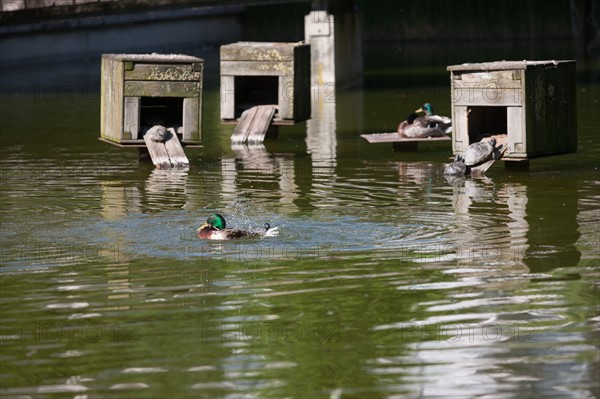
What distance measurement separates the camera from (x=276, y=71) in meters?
23.2

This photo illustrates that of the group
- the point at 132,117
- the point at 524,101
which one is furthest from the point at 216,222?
the point at 132,117

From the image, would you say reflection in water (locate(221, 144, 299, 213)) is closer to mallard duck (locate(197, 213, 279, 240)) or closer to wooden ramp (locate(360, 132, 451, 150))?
wooden ramp (locate(360, 132, 451, 150))

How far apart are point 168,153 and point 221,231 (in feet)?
22.0

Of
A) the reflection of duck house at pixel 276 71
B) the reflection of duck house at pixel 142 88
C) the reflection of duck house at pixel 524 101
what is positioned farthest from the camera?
the reflection of duck house at pixel 276 71

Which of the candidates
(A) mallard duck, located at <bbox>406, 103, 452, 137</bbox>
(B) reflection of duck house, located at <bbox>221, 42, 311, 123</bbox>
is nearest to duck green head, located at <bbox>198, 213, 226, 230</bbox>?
(A) mallard duck, located at <bbox>406, 103, 452, 137</bbox>

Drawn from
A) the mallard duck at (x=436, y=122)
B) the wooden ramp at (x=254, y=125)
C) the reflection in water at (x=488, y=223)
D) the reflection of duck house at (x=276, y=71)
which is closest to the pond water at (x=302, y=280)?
the reflection in water at (x=488, y=223)

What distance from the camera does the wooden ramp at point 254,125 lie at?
74.1ft

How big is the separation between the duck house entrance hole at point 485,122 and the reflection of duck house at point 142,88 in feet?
12.7

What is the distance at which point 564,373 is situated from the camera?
8703 millimetres

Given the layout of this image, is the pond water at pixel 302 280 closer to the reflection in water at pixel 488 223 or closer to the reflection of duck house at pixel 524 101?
the reflection in water at pixel 488 223

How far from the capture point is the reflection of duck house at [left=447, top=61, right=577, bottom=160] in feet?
58.5

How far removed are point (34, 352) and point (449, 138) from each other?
1241cm

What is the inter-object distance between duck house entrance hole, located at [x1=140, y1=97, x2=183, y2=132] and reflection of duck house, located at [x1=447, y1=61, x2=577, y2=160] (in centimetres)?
458

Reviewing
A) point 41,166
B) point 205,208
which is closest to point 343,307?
point 205,208
